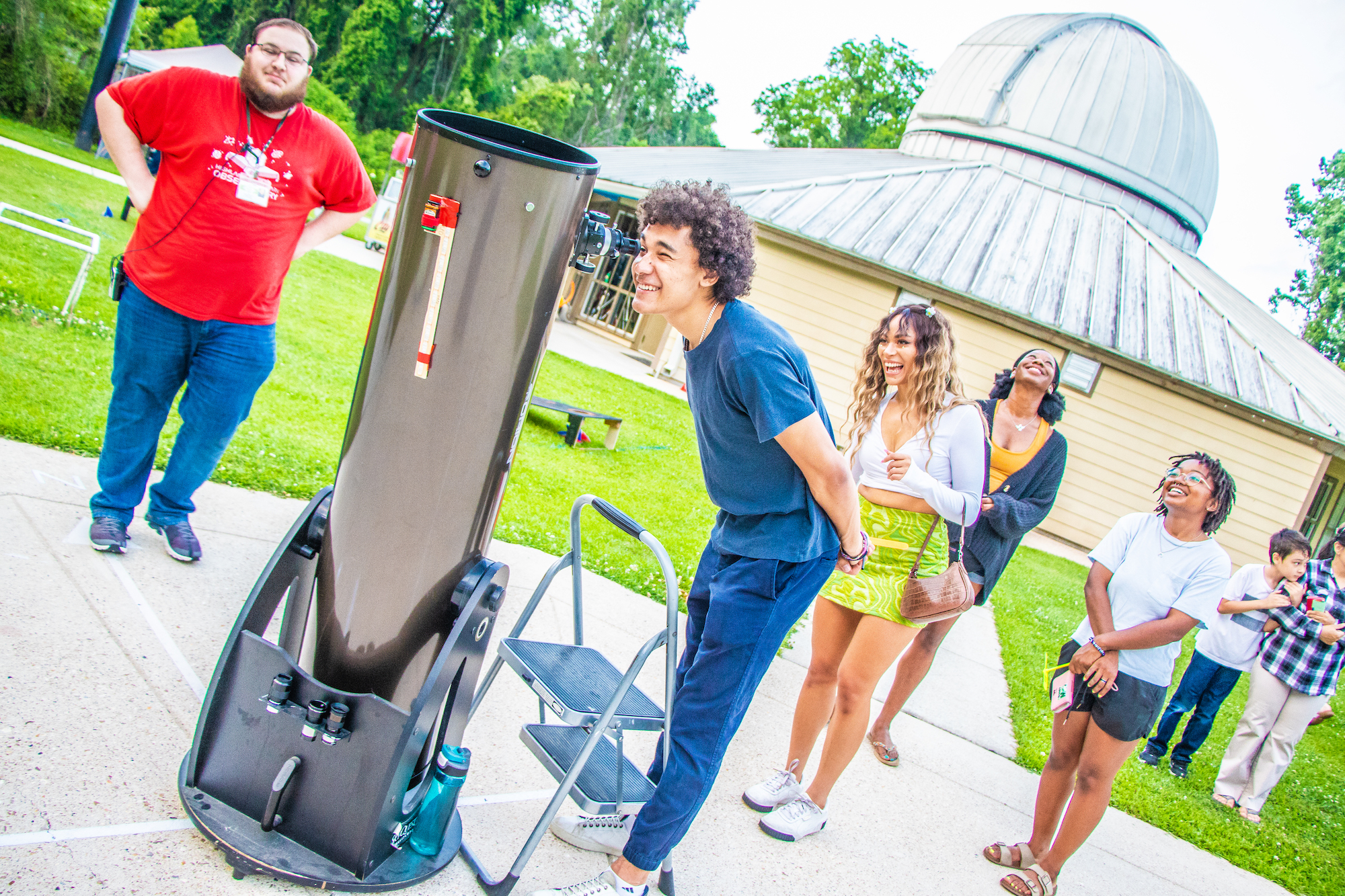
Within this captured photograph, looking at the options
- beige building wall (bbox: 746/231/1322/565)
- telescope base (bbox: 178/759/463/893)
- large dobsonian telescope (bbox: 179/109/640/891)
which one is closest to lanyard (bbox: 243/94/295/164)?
large dobsonian telescope (bbox: 179/109/640/891)

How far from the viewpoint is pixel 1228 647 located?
539cm

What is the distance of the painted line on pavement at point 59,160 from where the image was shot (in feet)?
49.2

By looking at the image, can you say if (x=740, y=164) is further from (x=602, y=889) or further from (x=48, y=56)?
(x=602, y=889)

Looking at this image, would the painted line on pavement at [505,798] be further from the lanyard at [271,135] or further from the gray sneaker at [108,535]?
the lanyard at [271,135]

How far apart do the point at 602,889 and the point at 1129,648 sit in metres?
2.07

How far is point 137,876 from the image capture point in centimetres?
203

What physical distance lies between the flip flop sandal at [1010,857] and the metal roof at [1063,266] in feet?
33.9

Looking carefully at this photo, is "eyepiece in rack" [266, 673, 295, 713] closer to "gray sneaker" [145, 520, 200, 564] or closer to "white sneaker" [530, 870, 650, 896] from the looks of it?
"white sneaker" [530, 870, 650, 896]

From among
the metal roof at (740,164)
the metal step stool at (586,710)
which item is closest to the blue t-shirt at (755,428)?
the metal step stool at (586,710)

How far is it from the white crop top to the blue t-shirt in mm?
665

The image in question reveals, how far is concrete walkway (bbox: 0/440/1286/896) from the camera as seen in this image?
2.16 metres

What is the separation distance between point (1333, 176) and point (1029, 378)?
3476 cm

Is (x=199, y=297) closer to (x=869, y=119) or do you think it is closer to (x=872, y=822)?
(x=872, y=822)

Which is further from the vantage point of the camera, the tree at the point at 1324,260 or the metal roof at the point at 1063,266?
the tree at the point at 1324,260
